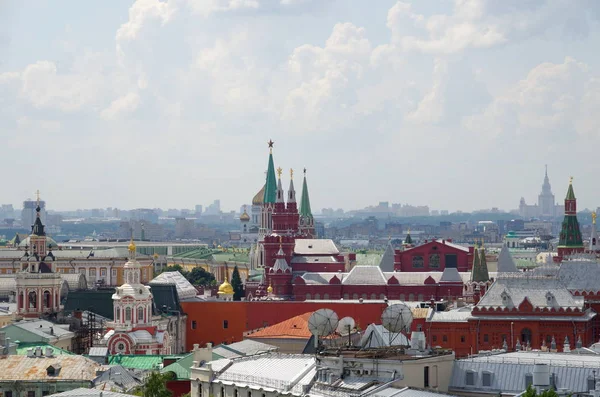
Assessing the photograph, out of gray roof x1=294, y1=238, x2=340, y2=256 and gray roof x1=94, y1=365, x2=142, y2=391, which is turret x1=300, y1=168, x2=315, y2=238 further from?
gray roof x1=94, y1=365, x2=142, y2=391

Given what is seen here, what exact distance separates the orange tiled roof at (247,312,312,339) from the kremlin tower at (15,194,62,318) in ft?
66.4

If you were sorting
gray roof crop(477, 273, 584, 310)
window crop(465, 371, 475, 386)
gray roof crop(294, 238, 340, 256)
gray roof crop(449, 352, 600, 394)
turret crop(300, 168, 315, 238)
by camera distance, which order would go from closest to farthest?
gray roof crop(449, 352, 600, 394) → window crop(465, 371, 475, 386) → gray roof crop(477, 273, 584, 310) → gray roof crop(294, 238, 340, 256) → turret crop(300, 168, 315, 238)

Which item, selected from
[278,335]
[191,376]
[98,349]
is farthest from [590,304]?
[191,376]

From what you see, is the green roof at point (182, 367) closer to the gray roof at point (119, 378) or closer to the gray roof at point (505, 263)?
the gray roof at point (119, 378)

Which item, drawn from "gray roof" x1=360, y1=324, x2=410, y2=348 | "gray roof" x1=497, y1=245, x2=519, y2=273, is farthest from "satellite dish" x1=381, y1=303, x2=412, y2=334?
"gray roof" x1=497, y1=245, x2=519, y2=273

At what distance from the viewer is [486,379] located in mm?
64312

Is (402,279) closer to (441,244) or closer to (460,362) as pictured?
(441,244)

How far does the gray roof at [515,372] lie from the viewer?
6247cm

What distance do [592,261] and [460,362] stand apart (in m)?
43.9

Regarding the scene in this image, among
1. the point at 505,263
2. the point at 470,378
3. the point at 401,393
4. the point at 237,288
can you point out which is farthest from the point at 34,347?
the point at 237,288

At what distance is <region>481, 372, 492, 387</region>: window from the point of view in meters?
64.2

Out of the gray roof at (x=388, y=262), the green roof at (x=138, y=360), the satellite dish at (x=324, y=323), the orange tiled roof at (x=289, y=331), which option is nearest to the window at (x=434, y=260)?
the gray roof at (x=388, y=262)

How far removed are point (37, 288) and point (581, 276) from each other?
41.3 m

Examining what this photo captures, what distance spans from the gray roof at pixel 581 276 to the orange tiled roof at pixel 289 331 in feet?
52.8
